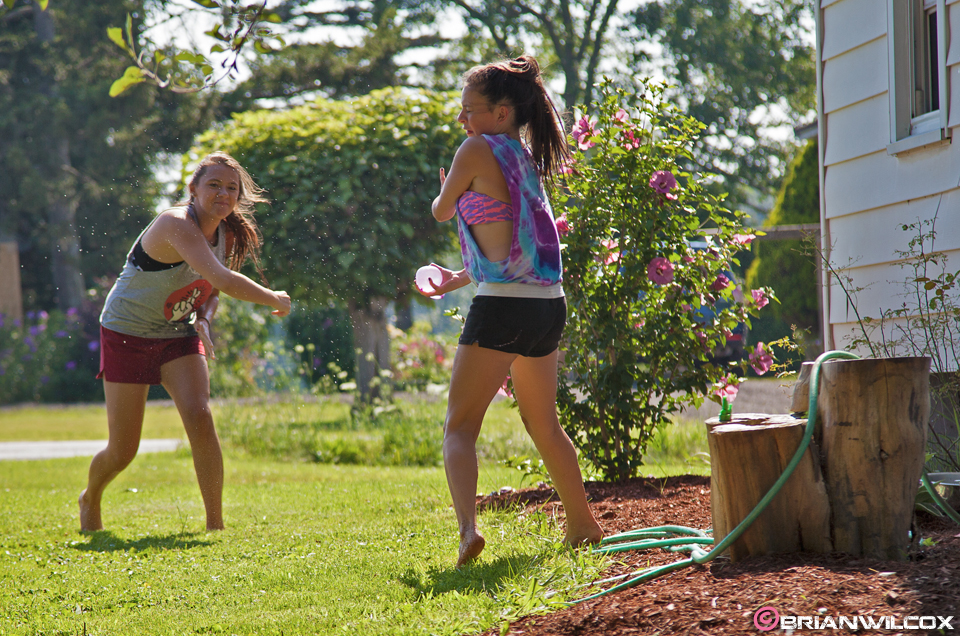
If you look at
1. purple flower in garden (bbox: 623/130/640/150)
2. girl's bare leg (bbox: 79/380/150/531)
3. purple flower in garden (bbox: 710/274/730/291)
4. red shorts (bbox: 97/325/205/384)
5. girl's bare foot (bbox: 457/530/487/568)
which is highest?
purple flower in garden (bbox: 623/130/640/150)

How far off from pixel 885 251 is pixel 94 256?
66.4 feet

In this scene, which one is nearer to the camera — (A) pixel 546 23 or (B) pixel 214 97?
(B) pixel 214 97

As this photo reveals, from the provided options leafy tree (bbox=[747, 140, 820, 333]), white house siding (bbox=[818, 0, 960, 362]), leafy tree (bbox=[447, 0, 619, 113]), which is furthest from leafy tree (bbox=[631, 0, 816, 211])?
white house siding (bbox=[818, 0, 960, 362])

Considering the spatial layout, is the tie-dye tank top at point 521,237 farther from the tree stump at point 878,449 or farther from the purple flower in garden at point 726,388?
the purple flower in garden at point 726,388

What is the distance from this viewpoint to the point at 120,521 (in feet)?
13.9

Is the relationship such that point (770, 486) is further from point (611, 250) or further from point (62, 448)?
point (62, 448)

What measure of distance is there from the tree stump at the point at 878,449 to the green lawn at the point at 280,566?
76 centimetres

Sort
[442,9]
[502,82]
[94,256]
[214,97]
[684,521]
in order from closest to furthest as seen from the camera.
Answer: [502,82] < [684,521] < [214,97] < [94,256] < [442,9]

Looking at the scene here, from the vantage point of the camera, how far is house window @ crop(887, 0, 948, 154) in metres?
3.95

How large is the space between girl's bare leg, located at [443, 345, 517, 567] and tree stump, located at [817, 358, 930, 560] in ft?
3.31

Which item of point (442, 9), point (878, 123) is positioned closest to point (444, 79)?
point (442, 9)

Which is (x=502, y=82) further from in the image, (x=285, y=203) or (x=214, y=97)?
(x=214, y=97)

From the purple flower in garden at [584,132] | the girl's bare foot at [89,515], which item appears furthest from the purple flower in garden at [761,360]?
the girl's bare foot at [89,515]

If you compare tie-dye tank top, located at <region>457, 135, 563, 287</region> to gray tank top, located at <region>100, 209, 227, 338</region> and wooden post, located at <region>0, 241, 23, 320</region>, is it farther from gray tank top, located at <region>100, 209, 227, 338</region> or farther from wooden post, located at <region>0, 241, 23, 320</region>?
wooden post, located at <region>0, 241, 23, 320</region>
